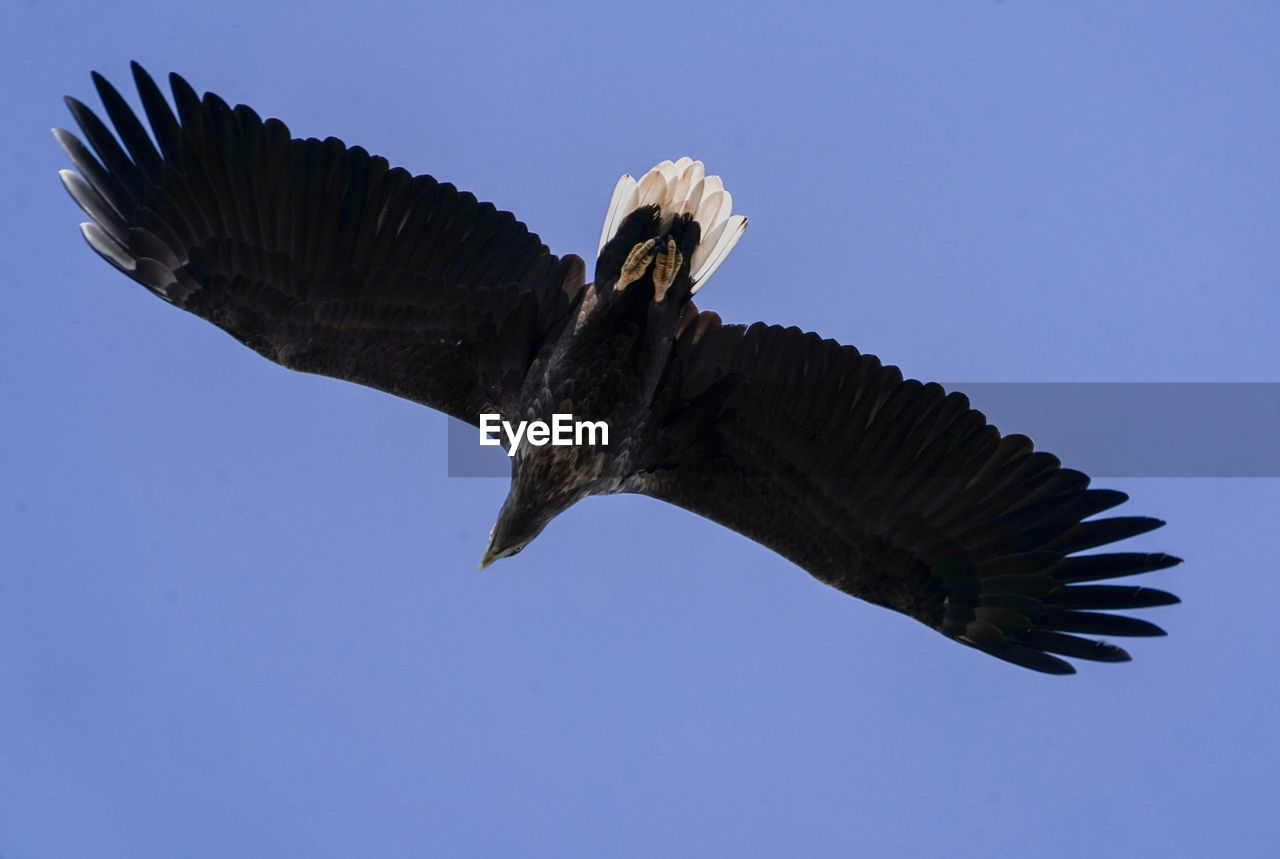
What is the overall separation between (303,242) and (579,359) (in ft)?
5.59

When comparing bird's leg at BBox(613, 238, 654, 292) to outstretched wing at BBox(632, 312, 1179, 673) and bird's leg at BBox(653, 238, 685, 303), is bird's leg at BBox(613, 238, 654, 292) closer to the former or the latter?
bird's leg at BBox(653, 238, 685, 303)

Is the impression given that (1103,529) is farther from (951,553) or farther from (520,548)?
(520,548)

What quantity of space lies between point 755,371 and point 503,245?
1.60 m

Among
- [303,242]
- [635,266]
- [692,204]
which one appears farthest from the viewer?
[692,204]

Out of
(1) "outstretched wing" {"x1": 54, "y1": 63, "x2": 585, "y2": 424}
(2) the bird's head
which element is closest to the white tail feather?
(1) "outstretched wing" {"x1": 54, "y1": 63, "x2": 585, "y2": 424}

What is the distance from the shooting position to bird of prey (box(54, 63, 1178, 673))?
7.36 m

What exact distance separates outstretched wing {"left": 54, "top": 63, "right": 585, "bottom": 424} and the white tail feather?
0.64m

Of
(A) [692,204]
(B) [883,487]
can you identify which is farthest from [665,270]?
(B) [883,487]

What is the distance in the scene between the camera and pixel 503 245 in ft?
24.8

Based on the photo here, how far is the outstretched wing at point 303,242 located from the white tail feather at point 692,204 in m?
0.64

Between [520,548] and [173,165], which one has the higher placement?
[173,165]

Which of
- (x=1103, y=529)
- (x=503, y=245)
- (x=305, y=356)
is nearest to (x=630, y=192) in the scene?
(x=503, y=245)

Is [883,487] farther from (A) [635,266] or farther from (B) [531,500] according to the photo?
(B) [531,500]

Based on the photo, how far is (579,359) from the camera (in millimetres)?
7371
